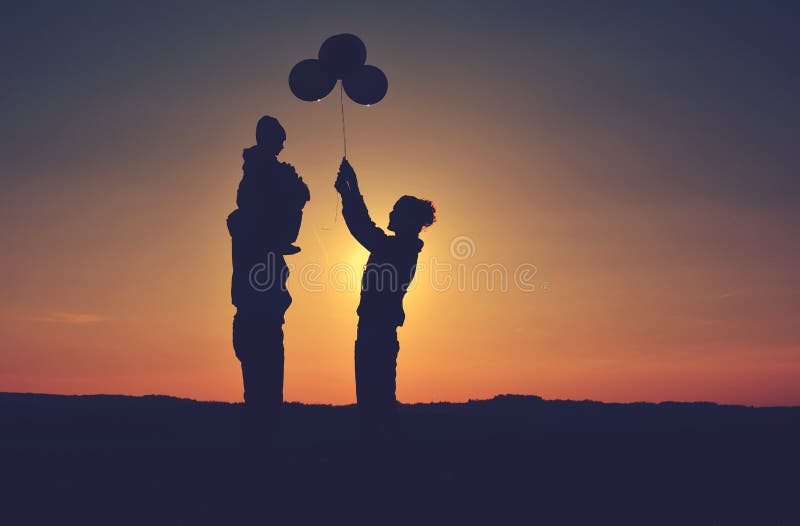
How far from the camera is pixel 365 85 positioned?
48.1ft

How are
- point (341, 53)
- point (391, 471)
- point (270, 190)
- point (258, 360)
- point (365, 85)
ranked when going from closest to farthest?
point (391, 471) < point (258, 360) < point (270, 190) < point (341, 53) < point (365, 85)

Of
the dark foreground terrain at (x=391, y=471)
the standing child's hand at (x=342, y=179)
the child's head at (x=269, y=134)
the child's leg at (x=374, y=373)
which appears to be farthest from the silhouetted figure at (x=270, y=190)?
the dark foreground terrain at (x=391, y=471)

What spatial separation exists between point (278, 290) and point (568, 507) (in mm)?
5846

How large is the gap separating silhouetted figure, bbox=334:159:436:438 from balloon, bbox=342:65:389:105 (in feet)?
4.49

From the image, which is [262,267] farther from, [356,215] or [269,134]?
[269,134]

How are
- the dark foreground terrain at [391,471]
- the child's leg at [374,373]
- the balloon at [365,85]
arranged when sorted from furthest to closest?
the balloon at [365,85] < the child's leg at [374,373] < the dark foreground terrain at [391,471]

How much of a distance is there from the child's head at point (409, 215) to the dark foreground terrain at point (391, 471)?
357 centimetres

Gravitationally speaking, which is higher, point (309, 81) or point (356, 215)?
point (309, 81)

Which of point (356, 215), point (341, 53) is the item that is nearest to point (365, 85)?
point (341, 53)

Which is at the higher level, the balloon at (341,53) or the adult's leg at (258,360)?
the balloon at (341,53)

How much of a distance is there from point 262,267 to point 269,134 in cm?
222

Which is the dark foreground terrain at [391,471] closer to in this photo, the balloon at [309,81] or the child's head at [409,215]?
the child's head at [409,215]

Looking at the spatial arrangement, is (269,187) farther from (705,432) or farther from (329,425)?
(705,432)

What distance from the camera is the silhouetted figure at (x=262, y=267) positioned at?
13.5 meters
